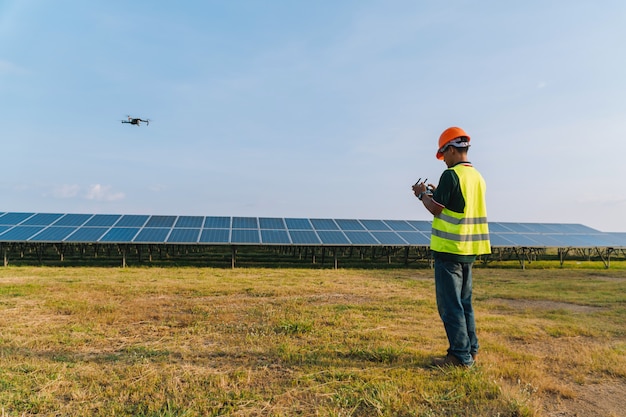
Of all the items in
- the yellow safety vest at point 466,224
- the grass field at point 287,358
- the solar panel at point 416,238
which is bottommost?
the grass field at point 287,358

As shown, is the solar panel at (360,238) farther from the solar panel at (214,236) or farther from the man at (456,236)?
the man at (456,236)

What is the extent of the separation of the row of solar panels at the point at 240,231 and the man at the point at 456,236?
14.9 m

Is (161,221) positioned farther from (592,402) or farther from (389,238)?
(592,402)

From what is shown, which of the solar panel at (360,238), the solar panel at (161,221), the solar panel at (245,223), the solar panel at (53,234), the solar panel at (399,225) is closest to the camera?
the solar panel at (53,234)

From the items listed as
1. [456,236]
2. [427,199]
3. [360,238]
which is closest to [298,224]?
[360,238]

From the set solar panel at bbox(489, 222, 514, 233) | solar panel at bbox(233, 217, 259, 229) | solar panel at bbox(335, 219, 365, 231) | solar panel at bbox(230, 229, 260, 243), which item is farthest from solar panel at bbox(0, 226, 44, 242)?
solar panel at bbox(489, 222, 514, 233)

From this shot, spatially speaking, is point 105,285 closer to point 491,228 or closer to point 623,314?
point 623,314

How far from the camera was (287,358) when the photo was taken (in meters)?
4.46

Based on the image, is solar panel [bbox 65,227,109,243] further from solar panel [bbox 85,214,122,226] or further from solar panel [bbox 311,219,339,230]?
solar panel [bbox 311,219,339,230]

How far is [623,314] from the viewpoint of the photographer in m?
8.12

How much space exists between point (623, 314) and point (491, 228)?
18298 mm

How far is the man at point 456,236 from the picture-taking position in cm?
410

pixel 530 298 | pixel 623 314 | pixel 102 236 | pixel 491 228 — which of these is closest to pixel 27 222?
pixel 102 236

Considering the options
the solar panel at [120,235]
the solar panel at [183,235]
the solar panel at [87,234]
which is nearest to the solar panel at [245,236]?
the solar panel at [183,235]
